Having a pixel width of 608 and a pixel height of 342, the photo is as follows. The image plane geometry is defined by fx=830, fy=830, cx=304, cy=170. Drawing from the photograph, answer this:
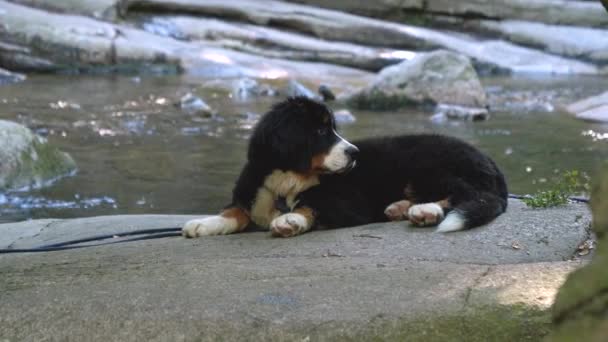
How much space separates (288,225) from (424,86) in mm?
9482

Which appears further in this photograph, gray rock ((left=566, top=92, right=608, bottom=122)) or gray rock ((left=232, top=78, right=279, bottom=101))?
gray rock ((left=232, top=78, right=279, bottom=101))

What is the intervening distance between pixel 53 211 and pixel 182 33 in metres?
13.9

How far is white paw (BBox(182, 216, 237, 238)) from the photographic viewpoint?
14.3ft

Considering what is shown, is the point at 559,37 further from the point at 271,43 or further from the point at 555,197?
the point at 555,197

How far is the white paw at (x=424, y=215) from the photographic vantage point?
3996mm

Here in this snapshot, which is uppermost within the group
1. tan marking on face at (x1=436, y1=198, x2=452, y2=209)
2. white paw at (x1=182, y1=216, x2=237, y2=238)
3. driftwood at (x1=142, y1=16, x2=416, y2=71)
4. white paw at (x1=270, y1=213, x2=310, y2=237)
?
tan marking on face at (x1=436, y1=198, x2=452, y2=209)

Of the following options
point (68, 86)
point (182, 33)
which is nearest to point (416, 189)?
point (68, 86)

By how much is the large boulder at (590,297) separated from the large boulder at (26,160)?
6244 mm

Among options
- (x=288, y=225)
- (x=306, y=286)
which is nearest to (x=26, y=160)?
(x=288, y=225)

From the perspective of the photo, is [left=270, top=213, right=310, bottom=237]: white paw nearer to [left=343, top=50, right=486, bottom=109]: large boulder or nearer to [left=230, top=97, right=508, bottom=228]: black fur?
[left=230, top=97, right=508, bottom=228]: black fur

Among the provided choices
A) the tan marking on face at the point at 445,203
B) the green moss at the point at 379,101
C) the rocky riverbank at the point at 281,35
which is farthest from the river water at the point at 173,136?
the tan marking on face at the point at 445,203

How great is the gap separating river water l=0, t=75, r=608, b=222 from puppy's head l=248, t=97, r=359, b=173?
2445mm

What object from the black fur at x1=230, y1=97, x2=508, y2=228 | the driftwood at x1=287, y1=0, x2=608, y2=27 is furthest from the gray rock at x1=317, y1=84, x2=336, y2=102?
the driftwood at x1=287, y1=0, x2=608, y2=27

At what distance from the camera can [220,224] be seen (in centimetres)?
439
